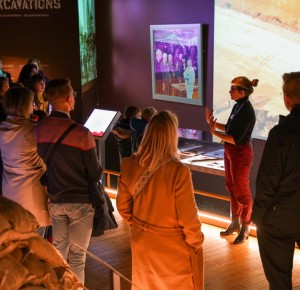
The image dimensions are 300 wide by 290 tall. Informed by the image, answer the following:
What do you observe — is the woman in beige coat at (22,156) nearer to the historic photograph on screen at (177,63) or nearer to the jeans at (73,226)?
the jeans at (73,226)

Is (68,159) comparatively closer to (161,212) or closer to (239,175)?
(161,212)

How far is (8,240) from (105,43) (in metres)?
8.17

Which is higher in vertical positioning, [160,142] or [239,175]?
[160,142]

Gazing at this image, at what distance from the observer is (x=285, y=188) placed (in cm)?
305

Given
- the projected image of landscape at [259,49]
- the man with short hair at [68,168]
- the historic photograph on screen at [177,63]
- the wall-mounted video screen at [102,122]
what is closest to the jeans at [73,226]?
the man with short hair at [68,168]

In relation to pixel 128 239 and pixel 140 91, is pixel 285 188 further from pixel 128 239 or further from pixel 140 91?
pixel 140 91

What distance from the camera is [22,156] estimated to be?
362 cm

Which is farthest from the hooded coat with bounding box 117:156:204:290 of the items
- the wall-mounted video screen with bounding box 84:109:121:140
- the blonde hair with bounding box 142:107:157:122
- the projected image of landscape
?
the projected image of landscape

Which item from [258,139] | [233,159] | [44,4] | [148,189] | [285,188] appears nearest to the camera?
[148,189]

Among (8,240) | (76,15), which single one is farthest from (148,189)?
(76,15)

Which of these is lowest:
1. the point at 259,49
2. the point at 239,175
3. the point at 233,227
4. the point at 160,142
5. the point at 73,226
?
the point at 233,227

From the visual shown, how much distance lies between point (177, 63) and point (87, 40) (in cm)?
195

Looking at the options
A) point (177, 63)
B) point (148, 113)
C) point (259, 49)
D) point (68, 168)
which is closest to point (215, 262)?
point (148, 113)

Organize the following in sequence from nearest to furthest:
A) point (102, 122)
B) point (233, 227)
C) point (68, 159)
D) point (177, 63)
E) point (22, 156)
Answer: point (68, 159)
point (22, 156)
point (233, 227)
point (102, 122)
point (177, 63)
